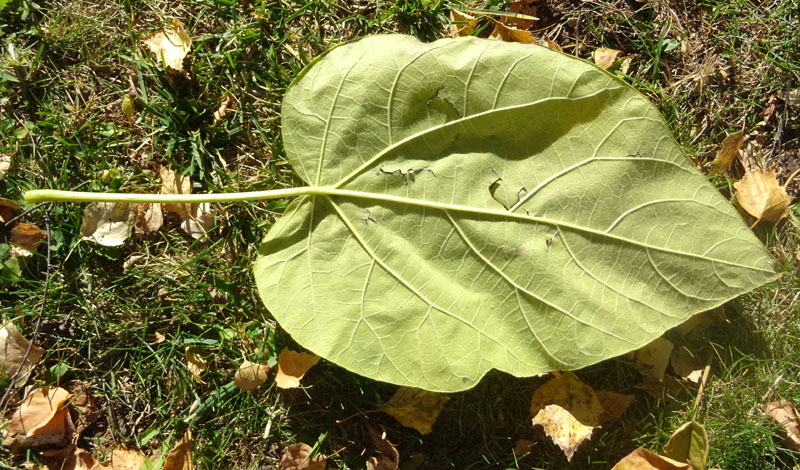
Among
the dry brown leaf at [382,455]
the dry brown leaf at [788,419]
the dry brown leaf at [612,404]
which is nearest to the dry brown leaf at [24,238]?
the dry brown leaf at [382,455]

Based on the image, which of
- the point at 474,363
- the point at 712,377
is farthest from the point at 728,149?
the point at 474,363

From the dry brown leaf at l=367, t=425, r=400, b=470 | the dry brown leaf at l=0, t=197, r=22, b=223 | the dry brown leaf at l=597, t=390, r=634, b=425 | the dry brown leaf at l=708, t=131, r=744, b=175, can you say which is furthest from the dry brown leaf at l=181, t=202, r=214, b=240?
the dry brown leaf at l=708, t=131, r=744, b=175

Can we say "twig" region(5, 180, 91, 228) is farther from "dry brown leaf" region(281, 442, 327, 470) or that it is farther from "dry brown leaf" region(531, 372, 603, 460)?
"dry brown leaf" region(531, 372, 603, 460)

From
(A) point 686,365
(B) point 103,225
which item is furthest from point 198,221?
(A) point 686,365

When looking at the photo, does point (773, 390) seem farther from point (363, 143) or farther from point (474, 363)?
point (363, 143)

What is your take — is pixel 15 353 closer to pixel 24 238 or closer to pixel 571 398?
pixel 24 238

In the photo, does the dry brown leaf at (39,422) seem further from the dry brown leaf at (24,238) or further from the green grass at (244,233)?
the dry brown leaf at (24,238)
